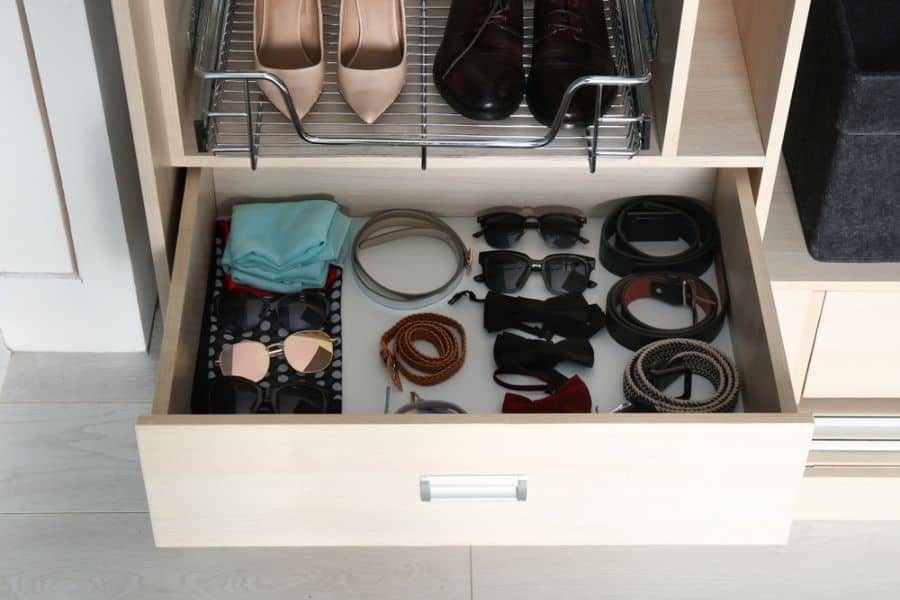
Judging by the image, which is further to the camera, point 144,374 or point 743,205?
point 144,374

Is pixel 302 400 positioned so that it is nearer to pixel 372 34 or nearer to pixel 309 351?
pixel 309 351

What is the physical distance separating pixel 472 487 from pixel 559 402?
0.52ft

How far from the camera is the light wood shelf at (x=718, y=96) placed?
1347 mm

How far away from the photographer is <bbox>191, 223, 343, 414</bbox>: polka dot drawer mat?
1348 millimetres

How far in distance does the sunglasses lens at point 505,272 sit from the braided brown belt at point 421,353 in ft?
0.26

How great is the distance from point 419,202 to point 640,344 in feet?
1.06

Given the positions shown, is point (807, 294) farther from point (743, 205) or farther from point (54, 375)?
point (54, 375)

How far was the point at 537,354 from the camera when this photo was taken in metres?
1.35

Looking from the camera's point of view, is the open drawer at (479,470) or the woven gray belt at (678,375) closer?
the open drawer at (479,470)

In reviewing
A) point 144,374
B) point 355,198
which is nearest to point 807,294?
point 355,198

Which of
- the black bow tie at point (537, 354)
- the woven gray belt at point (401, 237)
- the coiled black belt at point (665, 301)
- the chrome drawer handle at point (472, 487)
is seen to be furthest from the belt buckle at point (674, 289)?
the chrome drawer handle at point (472, 487)

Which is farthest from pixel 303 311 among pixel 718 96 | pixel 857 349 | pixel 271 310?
pixel 857 349

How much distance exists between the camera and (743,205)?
137cm

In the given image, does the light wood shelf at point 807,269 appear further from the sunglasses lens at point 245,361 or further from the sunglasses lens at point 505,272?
the sunglasses lens at point 245,361
